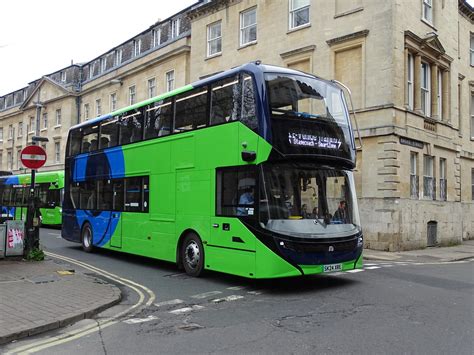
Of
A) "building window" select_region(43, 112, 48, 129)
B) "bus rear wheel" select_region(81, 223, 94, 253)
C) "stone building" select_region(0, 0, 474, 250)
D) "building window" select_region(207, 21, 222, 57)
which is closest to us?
"bus rear wheel" select_region(81, 223, 94, 253)

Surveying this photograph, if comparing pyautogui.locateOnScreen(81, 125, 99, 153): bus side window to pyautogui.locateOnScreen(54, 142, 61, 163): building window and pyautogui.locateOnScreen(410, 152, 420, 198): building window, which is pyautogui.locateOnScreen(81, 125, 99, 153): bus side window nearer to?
pyautogui.locateOnScreen(410, 152, 420, 198): building window

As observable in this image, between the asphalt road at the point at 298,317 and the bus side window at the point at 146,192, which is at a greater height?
the bus side window at the point at 146,192

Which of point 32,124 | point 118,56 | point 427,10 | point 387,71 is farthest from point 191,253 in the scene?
point 32,124

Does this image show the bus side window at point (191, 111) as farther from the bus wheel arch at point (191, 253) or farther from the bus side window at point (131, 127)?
the bus wheel arch at point (191, 253)

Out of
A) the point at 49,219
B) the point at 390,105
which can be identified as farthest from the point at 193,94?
the point at 49,219

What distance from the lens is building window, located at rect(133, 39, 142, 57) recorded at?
113 ft

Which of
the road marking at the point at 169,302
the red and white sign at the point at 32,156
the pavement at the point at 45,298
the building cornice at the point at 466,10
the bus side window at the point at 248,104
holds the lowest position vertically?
the road marking at the point at 169,302

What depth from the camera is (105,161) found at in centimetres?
1395

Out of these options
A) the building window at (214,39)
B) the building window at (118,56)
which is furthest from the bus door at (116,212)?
the building window at (118,56)

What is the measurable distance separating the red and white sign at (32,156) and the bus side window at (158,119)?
2808 millimetres

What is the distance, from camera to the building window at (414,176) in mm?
19702

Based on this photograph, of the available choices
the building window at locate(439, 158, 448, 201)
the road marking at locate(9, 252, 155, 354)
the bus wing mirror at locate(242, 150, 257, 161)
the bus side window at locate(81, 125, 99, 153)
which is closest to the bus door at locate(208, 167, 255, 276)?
the bus wing mirror at locate(242, 150, 257, 161)

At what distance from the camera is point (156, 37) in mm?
32688

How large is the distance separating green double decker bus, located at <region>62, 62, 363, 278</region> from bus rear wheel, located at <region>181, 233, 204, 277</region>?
2 centimetres
